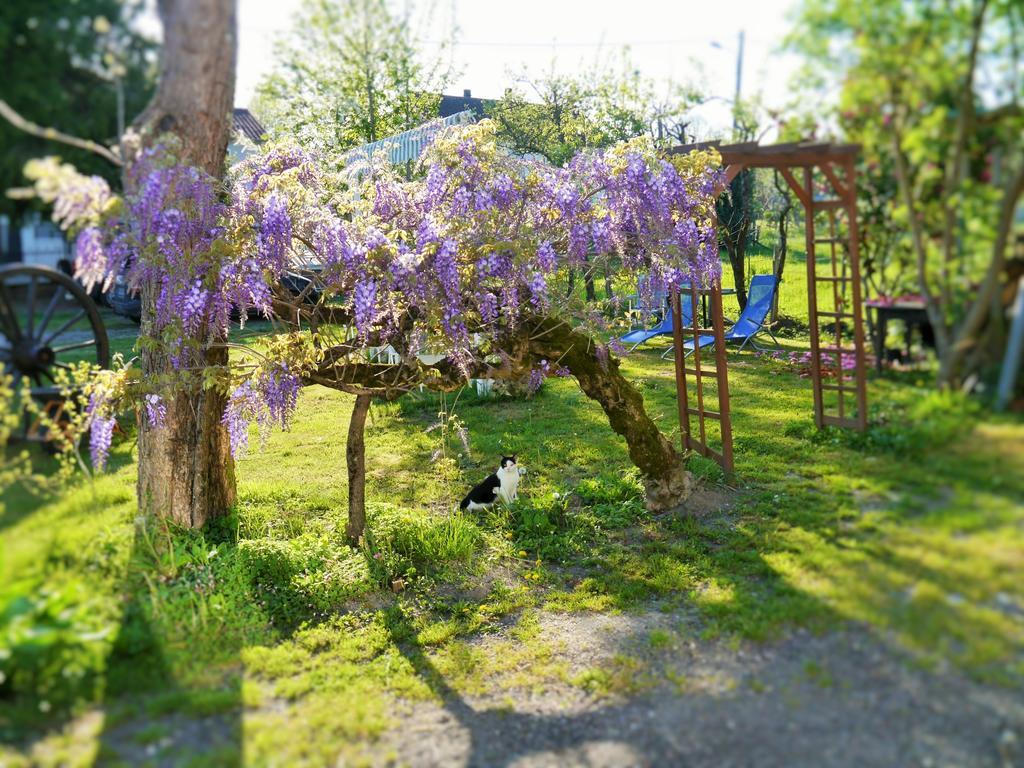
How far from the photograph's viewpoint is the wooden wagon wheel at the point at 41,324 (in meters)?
4.00

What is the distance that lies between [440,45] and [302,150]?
189 inches

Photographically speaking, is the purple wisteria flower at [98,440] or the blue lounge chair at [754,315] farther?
the blue lounge chair at [754,315]

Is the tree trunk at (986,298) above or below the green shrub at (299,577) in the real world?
above

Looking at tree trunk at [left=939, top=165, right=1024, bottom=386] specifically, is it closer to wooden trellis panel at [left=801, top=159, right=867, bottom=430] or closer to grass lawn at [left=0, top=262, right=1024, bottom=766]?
grass lawn at [left=0, top=262, right=1024, bottom=766]

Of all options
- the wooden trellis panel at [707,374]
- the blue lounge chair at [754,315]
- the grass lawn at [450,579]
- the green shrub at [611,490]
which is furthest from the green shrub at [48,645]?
the blue lounge chair at [754,315]

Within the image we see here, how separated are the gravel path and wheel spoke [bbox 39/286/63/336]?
2747 millimetres

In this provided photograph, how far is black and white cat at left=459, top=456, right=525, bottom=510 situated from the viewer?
6750 millimetres

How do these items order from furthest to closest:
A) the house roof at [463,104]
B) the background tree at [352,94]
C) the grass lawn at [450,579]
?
the house roof at [463,104] < the background tree at [352,94] < the grass lawn at [450,579]

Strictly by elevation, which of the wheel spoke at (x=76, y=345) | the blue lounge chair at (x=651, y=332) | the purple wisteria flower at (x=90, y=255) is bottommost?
the blue lounge chair at (x=651, y=332)

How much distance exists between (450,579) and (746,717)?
8.60 ft

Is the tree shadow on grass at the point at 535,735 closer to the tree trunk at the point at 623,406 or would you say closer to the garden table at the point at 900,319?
the garden table at the point at 900,319

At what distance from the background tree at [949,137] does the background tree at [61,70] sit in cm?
319

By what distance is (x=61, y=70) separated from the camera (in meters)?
3.77

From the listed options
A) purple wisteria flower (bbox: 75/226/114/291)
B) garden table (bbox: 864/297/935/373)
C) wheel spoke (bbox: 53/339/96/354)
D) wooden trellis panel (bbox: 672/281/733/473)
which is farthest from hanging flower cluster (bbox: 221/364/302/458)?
garden table (bbox: 864/297/935/373)
